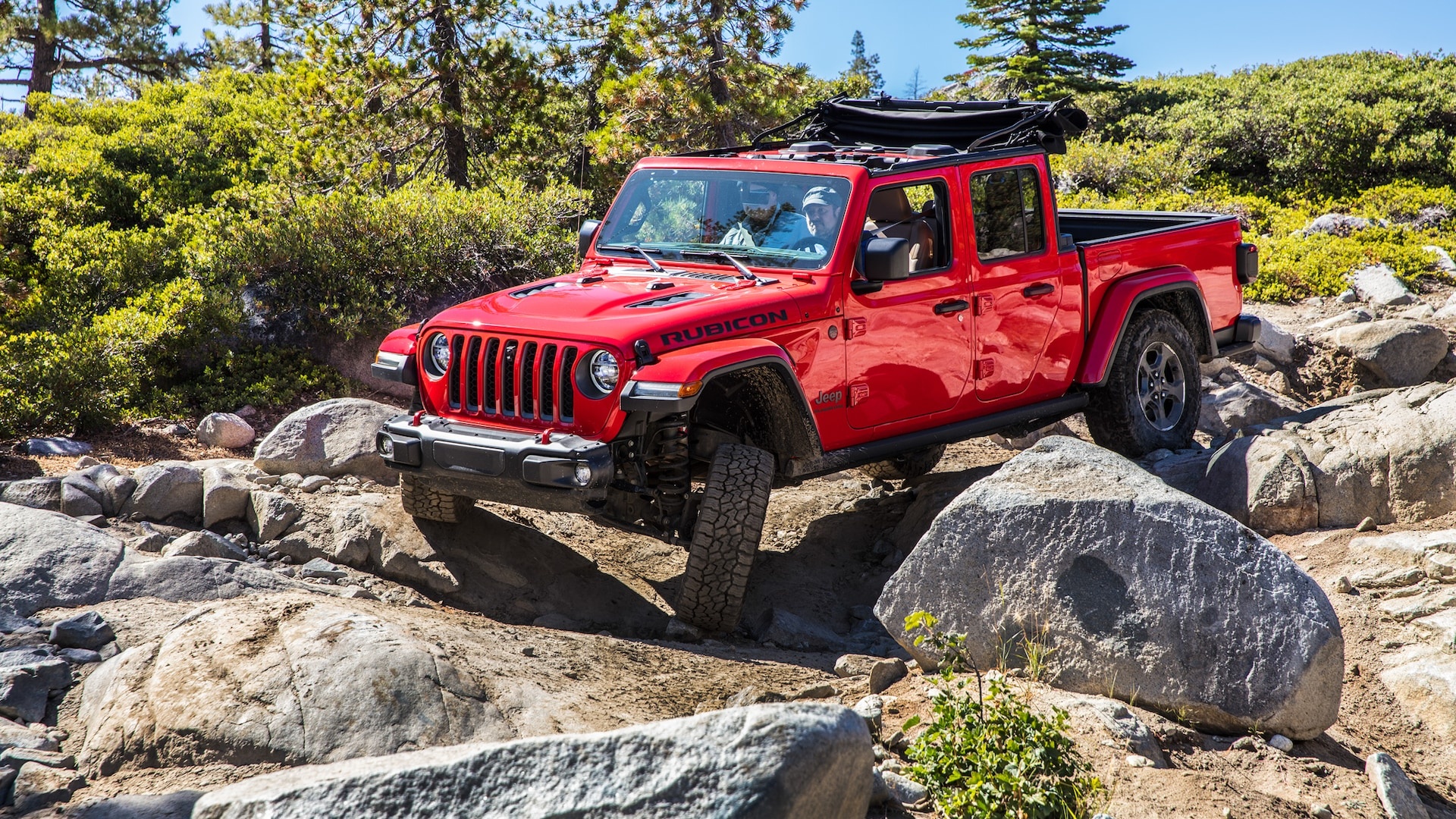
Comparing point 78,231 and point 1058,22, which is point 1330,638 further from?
point 1058,22

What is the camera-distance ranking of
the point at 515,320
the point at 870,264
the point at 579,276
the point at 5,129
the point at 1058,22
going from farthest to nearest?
1. the point at 1058,22
2. the point at 5,129
3. the point at 579,276
4. the point at 870,264
5. the point at 515,320

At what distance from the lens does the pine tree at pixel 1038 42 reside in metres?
26.0

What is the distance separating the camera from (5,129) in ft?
55.5

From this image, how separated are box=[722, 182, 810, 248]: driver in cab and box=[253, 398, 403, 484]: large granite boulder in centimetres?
254

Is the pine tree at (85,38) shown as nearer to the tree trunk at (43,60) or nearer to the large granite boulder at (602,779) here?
the tree trunk at (43,60)

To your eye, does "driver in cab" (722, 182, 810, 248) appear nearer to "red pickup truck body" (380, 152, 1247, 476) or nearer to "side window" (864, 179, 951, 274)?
"red pickup truck body" (380, 152, 1247, 476)

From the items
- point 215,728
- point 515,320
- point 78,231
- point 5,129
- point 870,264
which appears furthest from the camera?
point 5,129

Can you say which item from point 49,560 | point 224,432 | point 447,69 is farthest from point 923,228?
point 447,69

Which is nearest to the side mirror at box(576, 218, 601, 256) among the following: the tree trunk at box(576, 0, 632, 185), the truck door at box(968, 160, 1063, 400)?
the truck door at box(968, 160, 1063, 400)

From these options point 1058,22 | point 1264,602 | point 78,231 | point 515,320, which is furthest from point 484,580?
point 1058,22

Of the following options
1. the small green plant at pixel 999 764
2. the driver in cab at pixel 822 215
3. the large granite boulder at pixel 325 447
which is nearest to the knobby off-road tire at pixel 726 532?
the driver in cab at pixel 822 215

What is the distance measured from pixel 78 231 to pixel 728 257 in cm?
803

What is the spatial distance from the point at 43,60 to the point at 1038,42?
68.5 feet

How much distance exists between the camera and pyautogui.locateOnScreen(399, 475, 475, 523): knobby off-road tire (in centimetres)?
591
